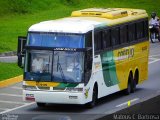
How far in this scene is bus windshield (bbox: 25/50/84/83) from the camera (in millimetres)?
23594

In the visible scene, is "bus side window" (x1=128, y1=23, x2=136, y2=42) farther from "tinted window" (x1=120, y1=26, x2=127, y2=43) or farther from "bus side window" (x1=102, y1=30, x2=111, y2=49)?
"bus side window" (x1=102, y1=30, x2=111, y2=49)

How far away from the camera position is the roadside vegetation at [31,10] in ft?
138

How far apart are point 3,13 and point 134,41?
69.1 ft

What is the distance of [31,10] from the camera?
166 feet

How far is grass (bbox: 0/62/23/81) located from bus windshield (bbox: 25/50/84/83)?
19.7 ft

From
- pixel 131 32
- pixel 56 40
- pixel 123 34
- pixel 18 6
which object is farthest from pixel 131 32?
pixel 18 6

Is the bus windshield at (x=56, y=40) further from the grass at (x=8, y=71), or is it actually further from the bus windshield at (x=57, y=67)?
the grass at (x=8, y=71)

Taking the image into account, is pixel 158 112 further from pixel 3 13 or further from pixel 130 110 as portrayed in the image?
pixel 3 13

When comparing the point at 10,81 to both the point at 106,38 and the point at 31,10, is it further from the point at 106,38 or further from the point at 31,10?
the point at 31,10

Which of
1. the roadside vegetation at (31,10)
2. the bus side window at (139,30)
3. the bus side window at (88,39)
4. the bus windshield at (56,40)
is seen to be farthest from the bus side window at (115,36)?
the roadside vegetation at (31,10)

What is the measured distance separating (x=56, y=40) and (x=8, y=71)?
7.57 meters

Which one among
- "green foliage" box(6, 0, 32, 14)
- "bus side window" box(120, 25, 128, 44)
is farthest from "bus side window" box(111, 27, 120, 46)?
"green foliage" box(6, 0, 32, 14)

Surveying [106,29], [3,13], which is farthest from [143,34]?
[3,13]

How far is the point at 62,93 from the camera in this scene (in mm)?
23406
